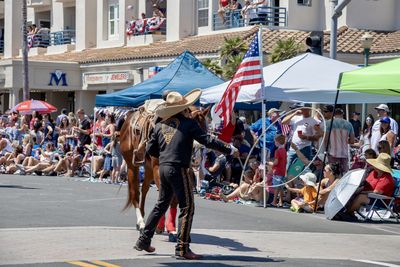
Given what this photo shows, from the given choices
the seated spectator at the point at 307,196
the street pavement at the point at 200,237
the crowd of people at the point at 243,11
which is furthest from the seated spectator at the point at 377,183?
the crowd of people at the point at 243,11

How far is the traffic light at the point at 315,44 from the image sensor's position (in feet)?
65.8

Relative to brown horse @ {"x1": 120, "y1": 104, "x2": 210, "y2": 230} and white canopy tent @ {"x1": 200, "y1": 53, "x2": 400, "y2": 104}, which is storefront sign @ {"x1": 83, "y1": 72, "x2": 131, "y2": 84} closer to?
white canopy tent @ {"x1": 200, "y1": 53, "x2": 400, "y2": 104}

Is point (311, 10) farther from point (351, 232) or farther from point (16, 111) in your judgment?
point (351, 232)

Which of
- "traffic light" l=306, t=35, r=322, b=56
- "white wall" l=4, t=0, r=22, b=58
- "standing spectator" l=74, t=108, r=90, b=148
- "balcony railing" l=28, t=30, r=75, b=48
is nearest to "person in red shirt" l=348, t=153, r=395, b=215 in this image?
"traffic light" l=306, t=35, r=322, b=56

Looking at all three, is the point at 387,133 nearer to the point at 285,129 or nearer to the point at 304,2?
the point at 285,129

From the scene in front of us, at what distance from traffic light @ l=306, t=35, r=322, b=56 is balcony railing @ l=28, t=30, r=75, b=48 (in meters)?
29.3

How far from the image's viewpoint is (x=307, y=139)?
19.1 meters

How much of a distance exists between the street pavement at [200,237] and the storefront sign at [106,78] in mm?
20214

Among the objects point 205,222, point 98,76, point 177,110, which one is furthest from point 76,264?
point 98,76

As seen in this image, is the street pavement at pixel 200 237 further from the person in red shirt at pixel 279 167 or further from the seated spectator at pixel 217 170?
the seated spectator at pixel 217 170

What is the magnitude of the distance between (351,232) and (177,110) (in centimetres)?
460

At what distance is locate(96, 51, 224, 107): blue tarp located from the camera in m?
22.2

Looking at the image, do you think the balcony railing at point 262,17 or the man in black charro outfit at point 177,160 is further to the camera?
the balcony railing at point 262,17

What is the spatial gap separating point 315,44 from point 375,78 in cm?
556
